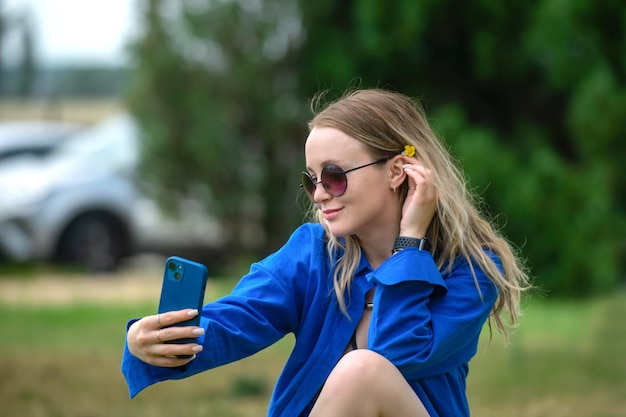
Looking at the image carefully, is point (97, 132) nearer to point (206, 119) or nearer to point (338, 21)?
point (206, 119)

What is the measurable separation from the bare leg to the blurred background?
16.1ft

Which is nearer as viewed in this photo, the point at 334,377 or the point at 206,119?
the point at 334,377

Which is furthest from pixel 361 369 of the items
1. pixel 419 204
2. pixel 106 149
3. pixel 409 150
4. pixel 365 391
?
pixel 106 149

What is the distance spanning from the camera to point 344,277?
294 cm

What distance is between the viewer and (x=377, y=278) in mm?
2807

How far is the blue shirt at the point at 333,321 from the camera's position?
2.75 metres


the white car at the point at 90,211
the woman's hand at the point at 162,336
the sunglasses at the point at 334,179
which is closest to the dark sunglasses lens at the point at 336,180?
the sunglasses at the point at 334,179

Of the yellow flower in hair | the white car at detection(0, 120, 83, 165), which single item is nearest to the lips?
the yellow flower in hair

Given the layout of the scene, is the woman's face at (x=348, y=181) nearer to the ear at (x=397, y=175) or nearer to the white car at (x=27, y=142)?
the ear at (x=397, y=175)

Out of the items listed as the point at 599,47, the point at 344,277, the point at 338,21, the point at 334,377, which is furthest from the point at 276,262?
the point at 338,21

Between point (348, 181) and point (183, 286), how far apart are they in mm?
587

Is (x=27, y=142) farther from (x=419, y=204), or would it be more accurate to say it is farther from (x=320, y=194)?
(x=419, y=204)

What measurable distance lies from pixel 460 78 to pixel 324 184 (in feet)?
25.0

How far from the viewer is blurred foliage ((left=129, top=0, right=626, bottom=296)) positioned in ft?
29.0
